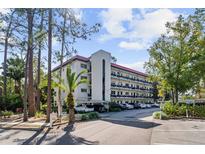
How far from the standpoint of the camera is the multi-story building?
3300 centimetres

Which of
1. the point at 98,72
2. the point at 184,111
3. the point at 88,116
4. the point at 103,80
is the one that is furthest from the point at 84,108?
the point at 184,111

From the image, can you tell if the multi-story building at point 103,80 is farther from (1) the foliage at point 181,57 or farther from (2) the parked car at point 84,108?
(1) the foliage at point 181,57

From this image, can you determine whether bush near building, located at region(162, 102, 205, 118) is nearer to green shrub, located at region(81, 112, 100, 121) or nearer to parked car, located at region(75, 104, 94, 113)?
green shrub, located at region(81, 112, 100, 121)

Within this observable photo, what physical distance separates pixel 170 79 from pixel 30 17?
41.5ft

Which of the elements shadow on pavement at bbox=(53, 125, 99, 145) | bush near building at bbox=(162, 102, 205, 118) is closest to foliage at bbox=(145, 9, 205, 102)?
bush near building at bbox=(162, 102, 205, 118)

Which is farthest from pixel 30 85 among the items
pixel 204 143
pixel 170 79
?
pixel 204 143

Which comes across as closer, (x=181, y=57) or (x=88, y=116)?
(x=88, y=116)

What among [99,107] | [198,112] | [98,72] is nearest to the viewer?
[198,112]

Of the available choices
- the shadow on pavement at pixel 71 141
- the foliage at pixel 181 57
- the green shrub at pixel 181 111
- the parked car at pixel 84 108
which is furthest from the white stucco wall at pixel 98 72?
the shadow on pavement at pixel 71 141

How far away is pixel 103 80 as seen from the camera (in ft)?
111

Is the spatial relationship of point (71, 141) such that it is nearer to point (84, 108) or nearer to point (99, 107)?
point (84, 108)

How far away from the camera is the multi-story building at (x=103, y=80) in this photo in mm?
33000

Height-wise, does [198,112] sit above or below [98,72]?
below
